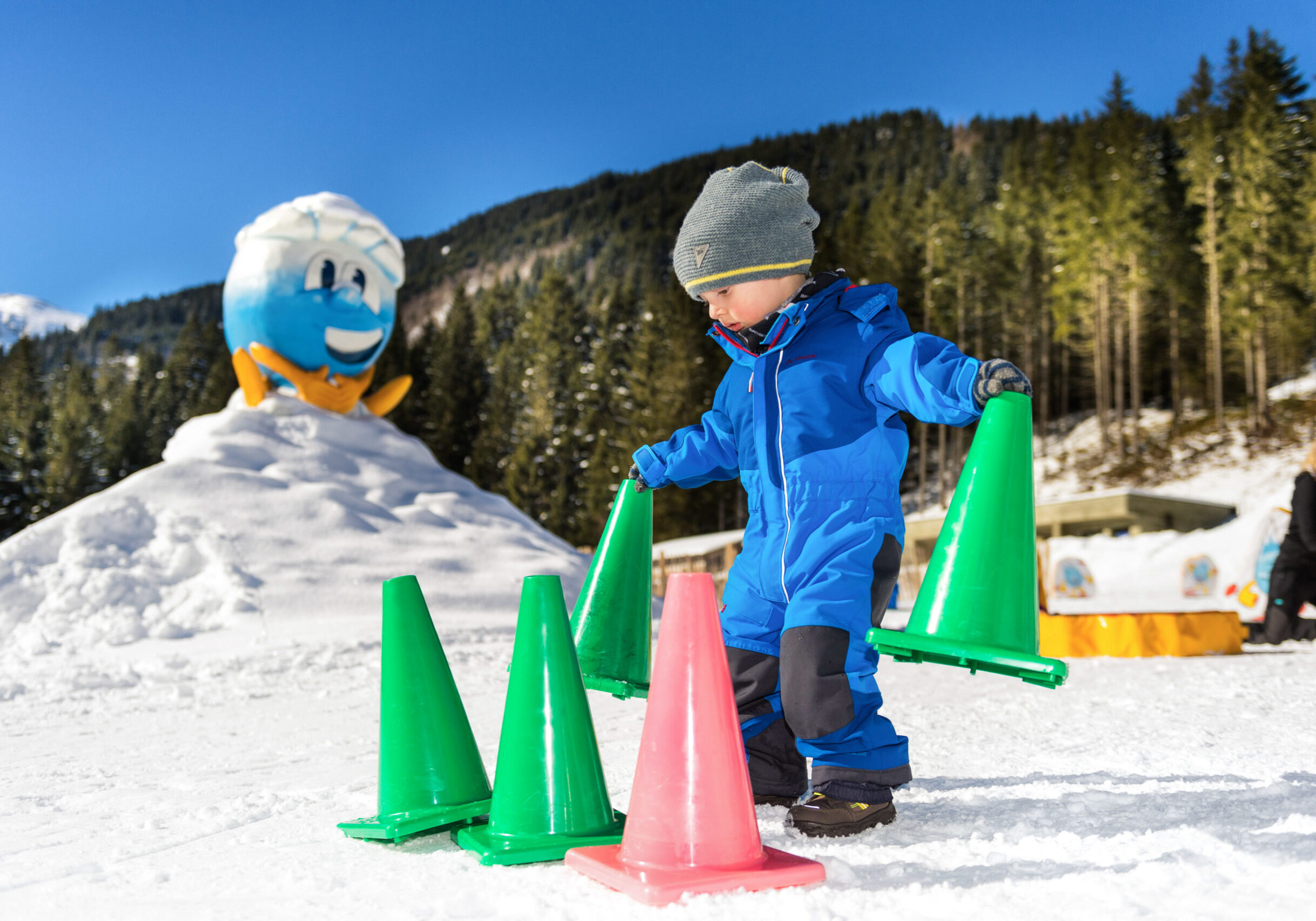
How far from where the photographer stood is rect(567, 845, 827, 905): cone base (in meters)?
1.61

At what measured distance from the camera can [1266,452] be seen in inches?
1083

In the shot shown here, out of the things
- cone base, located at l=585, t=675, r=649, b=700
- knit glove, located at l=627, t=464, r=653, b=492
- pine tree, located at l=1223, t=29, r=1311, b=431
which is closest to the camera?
cone base, located at l=585, t=675, r=649, b=700

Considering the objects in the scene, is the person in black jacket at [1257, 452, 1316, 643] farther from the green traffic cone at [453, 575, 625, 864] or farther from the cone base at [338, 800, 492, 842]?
the cone base at [338, 800, 492, 842]

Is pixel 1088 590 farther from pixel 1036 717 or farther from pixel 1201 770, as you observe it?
pixel 1201 770

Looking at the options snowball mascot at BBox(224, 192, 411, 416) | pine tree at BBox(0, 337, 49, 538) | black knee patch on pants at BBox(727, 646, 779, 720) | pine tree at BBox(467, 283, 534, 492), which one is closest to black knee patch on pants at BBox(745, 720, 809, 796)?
black knee patch on pants at BBox(727, 646, 779, 720)

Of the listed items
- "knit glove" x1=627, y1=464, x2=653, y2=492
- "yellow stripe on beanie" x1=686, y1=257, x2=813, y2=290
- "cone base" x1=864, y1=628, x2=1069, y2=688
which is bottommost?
"cone base" x1=864, y1=628, x2=1069, y2=688

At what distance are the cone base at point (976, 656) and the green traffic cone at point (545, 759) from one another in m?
0.65

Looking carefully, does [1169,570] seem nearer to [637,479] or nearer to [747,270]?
[637,479]

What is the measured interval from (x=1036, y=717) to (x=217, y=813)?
2950mm

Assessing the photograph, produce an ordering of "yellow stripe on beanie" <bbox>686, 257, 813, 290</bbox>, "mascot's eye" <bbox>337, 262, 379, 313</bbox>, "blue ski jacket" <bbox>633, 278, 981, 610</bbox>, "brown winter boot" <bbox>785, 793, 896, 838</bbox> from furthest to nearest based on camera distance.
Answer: "mascot's eye" <bbox>337, 262, 379, 313</bbox> → "yellow stripe on beanie" <bbox>686, 257, 813, 290</bbox> → "blue ski jacket" <bbox>633, 278, 981, 610</bbox> → "brown winter boot" <bbox>785, 793, 896, 838</bbox>

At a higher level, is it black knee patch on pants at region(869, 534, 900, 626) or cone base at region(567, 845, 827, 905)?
black knee patch on pants at region(869, 534, 900, 626)

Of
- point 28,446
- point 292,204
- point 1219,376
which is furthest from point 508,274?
point 292,204

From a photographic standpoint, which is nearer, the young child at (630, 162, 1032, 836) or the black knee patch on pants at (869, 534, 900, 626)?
the young child at (630, 162, 1032, 836)

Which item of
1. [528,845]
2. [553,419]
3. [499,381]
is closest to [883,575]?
[528,845]
